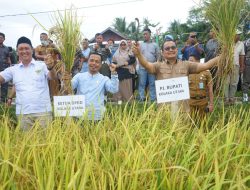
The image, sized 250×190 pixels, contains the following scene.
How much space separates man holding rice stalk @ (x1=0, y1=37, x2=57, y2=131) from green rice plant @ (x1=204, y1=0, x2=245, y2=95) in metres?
1.64

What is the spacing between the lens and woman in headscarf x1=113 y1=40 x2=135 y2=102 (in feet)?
27.3

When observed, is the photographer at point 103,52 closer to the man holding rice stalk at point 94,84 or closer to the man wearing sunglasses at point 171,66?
the man holding rice stalk at point 94,84

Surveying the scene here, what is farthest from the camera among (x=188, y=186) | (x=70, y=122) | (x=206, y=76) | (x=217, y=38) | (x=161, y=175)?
(x=206, y=76)

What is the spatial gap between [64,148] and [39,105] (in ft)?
5.61

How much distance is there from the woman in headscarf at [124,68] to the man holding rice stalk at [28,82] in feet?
13.9

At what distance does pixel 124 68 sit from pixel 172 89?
4955mm

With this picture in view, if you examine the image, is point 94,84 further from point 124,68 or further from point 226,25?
point 124,68

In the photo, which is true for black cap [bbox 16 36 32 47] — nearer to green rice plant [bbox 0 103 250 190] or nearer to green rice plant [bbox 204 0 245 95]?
green rice plant [bbox 0 103 250 190]

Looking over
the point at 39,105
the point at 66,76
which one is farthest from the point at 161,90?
→ the point at 39,105

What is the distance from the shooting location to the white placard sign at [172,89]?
138 inches

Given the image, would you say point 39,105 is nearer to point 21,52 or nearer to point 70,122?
point 21,52

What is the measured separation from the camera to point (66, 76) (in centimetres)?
356

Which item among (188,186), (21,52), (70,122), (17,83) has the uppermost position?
(21,52)

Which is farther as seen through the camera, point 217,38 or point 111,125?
point 217,38
